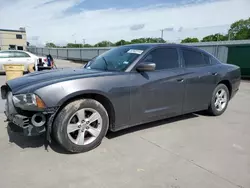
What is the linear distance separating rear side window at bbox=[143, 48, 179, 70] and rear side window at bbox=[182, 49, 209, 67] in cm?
27

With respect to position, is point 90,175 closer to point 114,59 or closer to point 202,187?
point 202,187

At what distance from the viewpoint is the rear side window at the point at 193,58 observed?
13.8 feet

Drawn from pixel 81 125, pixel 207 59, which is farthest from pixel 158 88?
pixel 207 59

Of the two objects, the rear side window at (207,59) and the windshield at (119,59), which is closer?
the windshield at (119,59)

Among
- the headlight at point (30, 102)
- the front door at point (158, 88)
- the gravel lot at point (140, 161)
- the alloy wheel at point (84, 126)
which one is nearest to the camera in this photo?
the gravel lot at point (140, 161)

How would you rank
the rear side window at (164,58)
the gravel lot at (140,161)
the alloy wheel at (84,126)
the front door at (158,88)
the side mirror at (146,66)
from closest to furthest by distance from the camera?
the gravel lot at (140,161)
the alloy wheel at (84,126)
the side mirror at (146,66)
the front door at (158,88)
the rear side window at (164,58)

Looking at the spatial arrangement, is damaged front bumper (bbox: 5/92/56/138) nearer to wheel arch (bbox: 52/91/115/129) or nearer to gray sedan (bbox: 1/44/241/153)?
gray sedan (bbox: 1/44/241/153)

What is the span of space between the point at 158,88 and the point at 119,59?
0.85 metres

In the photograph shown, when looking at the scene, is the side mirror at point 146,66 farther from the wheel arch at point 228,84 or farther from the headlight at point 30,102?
the wheel arch at point 228,84

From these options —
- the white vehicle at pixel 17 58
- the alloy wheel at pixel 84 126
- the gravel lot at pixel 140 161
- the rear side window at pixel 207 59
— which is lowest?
the gravel lot at pixel 140 161

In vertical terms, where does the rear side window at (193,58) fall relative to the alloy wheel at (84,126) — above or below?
above

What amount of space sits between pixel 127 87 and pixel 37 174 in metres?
1.68

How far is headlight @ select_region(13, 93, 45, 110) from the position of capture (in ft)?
8.76

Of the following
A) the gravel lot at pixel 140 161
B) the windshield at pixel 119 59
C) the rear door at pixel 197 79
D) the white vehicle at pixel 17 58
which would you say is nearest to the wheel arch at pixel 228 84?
the rear door at pixel 197 79
